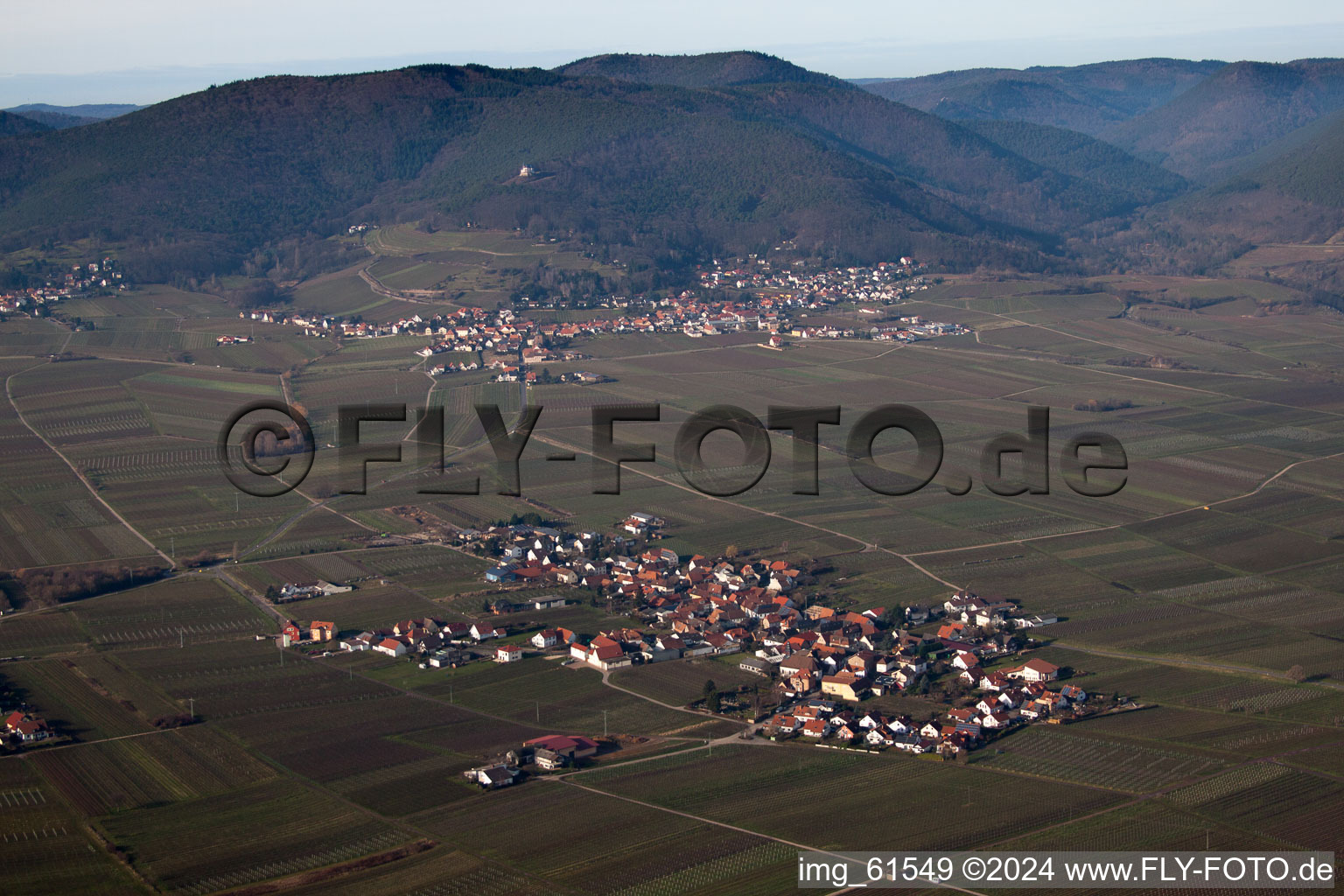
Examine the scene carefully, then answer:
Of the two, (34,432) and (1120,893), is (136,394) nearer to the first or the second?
(34,432)

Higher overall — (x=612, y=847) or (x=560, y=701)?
(x=560, y=701)

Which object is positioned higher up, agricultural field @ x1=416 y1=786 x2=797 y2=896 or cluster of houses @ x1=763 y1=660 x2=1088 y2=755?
cluster of houses @ x1=763 y1=660 x2=1088 y2=755

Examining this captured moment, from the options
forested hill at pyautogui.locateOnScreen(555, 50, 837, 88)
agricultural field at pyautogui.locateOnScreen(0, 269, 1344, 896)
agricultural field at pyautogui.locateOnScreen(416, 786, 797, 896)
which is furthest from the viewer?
forested hill at pyautogui.locateOnScreen(555, 50, 837, 88)

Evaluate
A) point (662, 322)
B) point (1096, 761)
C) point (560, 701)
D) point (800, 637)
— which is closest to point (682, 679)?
point (560, 701)

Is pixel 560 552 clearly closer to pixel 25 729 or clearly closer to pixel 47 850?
pixel 25 729

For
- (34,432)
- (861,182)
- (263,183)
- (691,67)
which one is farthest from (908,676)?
(691,67)

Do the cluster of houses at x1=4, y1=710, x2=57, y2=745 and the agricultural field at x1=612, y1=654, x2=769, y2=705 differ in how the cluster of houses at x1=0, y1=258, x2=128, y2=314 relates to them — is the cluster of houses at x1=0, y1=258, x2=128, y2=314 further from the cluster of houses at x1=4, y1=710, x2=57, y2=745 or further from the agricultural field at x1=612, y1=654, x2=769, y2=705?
the agricultural field at x1=612, y1=654, x2=769, y2=705

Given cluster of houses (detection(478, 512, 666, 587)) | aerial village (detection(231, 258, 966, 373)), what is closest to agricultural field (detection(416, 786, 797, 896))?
cluster of houses (detection(478, 512, 666, 587))
